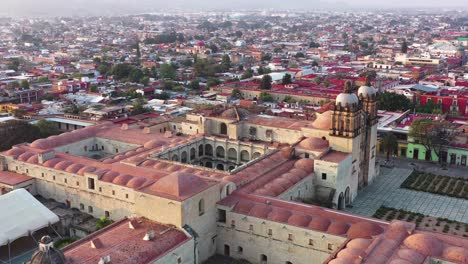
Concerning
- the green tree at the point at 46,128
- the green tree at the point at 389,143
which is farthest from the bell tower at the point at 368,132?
the green tree at the point at 46,128


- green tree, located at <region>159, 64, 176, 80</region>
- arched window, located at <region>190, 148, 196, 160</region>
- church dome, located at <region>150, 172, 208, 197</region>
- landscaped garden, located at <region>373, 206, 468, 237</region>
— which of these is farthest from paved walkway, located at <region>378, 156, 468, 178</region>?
green tree, located at <region>159, 64, 176, 80</region>

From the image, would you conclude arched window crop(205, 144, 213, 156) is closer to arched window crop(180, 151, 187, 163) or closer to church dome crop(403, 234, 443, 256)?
arched window crop(180, 151, 187, 163)

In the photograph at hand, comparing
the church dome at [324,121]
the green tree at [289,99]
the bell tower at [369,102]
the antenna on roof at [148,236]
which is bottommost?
the green tree at [289,99]

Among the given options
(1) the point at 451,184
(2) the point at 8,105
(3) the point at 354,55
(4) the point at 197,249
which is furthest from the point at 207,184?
(3) the point at 354,55

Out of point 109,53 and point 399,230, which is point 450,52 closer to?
point 109,53

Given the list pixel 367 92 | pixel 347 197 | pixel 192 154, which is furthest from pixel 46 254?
pixel 367 92

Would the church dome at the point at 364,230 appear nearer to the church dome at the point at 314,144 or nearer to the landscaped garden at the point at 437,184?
the church dome at the point at 314,144
